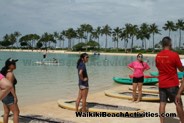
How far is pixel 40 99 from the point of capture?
16.0 meters

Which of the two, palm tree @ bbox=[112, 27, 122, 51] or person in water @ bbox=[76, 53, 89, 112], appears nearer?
person in water @ bbox=[76, 53, 89, 112]

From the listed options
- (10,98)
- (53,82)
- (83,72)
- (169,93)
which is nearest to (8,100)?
(10,98)

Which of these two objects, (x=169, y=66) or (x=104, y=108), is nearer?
(x=169, y=66)

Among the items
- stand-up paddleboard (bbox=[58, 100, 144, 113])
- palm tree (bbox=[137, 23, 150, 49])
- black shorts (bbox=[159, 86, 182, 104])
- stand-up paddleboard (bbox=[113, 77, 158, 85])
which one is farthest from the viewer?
palm tree (bbox=[137, 23, 150, 49])

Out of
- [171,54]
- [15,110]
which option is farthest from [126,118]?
[15,110]

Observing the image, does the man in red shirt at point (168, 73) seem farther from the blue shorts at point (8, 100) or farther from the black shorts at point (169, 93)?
the blue shorts at point (8, 100)

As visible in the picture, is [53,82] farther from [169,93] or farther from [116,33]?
[116,33]

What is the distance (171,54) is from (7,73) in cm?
353

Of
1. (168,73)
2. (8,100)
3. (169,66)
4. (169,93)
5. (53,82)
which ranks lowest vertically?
(53,82)

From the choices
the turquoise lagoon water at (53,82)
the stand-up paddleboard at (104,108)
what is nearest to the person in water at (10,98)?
the stand-up paddleboard at (104,108)

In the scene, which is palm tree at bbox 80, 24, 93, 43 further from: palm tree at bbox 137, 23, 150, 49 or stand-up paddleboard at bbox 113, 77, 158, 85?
stand-up paddleboard at bbox 113, 77, 158, 85

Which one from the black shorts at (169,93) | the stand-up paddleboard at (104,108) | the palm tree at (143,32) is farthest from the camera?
the palm tree at (143,32)

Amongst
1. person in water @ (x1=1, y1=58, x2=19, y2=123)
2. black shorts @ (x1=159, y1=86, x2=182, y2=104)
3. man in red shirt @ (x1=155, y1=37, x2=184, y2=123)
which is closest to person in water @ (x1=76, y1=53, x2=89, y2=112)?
person in water @ (x1=1, y1=58, x2=19, y2=123)

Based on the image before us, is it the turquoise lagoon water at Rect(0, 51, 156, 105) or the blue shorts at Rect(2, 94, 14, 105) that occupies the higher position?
the blue shorts at Rect(2, 94, 14, 105)
